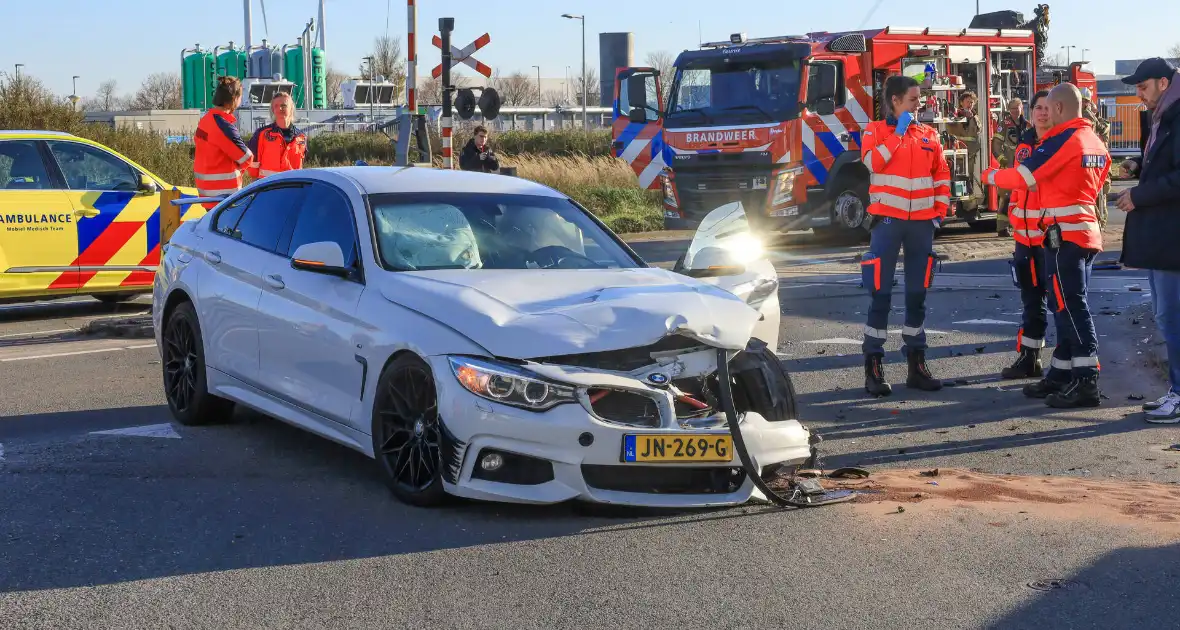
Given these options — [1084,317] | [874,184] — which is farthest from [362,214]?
[1084,317]

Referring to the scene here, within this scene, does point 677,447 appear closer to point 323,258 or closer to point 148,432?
point 323,258

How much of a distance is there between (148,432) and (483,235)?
7.11ft

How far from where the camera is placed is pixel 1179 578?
5070 mm

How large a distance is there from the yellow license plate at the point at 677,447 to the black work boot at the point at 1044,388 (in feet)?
12.8

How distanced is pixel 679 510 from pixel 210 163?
25.3ft

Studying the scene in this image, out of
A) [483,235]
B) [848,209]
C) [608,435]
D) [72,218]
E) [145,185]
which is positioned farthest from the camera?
[848,209]

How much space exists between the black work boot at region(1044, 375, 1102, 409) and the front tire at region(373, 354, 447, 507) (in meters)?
4.45

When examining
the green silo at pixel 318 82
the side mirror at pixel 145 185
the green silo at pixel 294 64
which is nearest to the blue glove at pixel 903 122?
the side mirror at pixel 145 185

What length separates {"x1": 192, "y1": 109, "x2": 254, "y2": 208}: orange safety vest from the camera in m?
12.3

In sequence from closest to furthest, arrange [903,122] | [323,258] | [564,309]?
1. [564,309]
2. [323,258]
3. [903,122]

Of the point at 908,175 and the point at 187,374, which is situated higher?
the point at 908,175

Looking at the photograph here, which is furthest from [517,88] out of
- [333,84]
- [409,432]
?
[409,432]

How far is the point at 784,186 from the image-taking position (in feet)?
66.8

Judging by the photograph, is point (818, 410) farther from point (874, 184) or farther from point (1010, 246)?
A: point (1010, 246)
